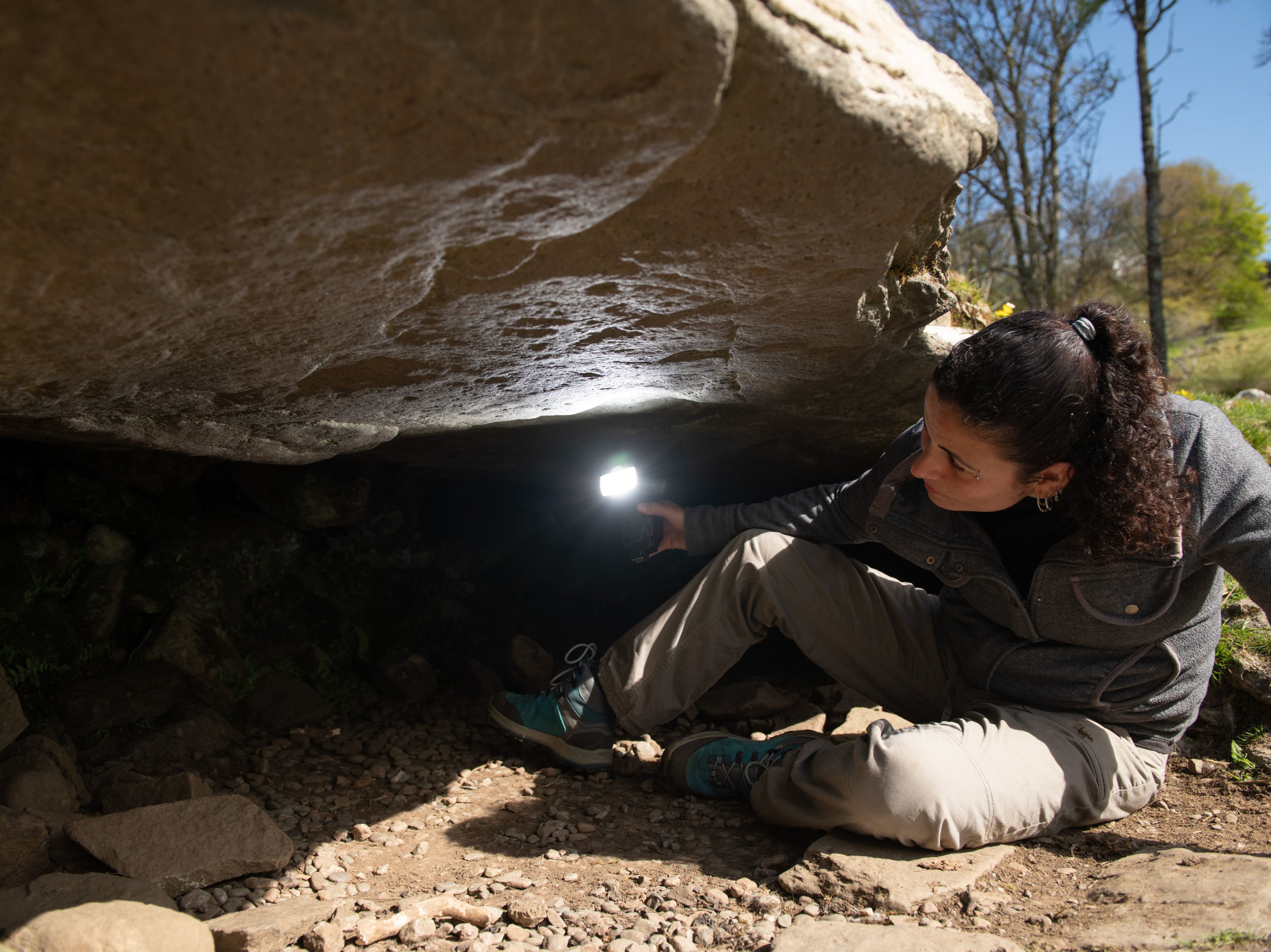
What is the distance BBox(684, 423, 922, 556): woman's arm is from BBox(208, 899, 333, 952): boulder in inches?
55.3

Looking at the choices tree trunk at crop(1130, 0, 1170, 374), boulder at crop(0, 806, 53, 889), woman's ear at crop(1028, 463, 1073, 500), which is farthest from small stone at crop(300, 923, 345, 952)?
tree trunk at crop(1130, 0, 1170, 374)

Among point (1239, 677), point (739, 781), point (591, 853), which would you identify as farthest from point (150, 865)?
point (1239, 677)

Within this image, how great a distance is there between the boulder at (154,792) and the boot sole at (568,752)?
0.86m

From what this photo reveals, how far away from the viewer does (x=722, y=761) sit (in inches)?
94.7

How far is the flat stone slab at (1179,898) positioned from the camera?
1.48m

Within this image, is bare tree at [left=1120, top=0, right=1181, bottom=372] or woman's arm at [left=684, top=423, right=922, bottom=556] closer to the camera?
woman's arm at [left=684, top=423, right=922, bottom=556]

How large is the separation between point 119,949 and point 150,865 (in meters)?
0.39

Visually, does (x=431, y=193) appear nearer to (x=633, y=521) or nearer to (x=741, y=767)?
(x=633, y=521)

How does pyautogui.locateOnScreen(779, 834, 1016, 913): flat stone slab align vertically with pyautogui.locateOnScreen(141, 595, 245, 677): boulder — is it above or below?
below

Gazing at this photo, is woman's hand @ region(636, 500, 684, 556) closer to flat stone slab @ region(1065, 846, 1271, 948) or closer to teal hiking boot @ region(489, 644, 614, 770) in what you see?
teal hiking boot @ region(489, 644, 614, 770)

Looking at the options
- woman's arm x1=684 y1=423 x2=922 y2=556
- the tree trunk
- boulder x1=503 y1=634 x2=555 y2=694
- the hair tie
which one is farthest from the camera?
the tree trunk

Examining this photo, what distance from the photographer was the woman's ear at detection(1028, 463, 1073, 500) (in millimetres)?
1953

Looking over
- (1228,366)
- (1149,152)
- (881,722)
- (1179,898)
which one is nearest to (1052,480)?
(881,722)

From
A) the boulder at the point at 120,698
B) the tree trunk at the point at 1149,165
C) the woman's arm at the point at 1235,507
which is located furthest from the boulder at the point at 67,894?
the tree trunk at the point at 1149,165
